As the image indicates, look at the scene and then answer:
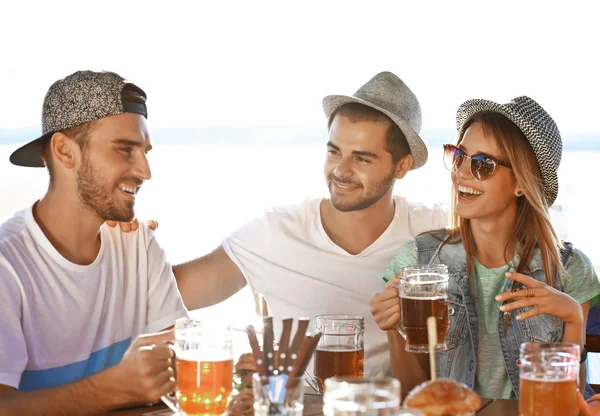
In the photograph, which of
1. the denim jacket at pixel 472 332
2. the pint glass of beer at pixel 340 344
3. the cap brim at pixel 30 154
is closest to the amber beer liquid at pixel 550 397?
the pint glass of beer at pixel 340 344

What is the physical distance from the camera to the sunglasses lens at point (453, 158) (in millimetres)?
3000

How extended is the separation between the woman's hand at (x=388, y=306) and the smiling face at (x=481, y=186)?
1.72 ft

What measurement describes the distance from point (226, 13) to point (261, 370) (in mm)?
16899

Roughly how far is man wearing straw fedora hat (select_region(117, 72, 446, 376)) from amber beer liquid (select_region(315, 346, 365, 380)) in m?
0.95

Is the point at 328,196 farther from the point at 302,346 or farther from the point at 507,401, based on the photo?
the point at 302,346

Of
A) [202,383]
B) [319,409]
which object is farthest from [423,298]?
[202,383]

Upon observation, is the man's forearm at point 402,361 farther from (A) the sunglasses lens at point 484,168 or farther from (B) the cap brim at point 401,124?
(B) the cap brim at point 401,124

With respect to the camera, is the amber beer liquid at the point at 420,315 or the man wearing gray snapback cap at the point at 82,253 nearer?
the amber beer liquid at the point at 420,315

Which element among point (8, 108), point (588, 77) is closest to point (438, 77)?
point (588, 77)

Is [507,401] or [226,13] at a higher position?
[226,13]

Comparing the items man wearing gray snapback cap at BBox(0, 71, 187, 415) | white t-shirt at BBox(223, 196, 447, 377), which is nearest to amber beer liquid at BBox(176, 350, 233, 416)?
man wearing gray snapback cap at BBox(0, 71, 187, 415)

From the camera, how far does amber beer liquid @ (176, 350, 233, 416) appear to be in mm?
1871

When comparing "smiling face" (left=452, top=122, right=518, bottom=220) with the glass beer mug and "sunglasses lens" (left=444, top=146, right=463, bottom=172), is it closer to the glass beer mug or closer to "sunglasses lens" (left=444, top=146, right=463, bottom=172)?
"sunglasses lens" (left=444, top=146, right=463, bottom=172)

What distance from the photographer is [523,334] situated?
9.62 feet
